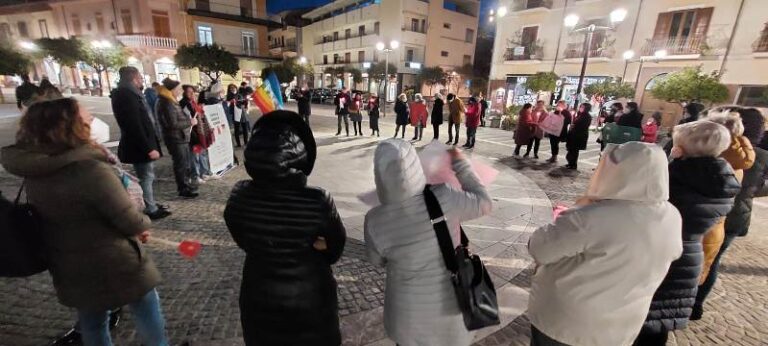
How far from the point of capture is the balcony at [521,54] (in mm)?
22203

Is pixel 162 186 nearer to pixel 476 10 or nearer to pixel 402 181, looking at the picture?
pixel 402 181

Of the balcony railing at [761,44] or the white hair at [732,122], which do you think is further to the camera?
the balcony railing at [761,44]

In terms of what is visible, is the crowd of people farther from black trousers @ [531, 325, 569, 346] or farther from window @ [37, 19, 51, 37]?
window @ [37, 19, 51, 37]

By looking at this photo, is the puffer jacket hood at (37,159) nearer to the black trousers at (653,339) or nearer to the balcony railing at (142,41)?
the black trousers at (653,339)

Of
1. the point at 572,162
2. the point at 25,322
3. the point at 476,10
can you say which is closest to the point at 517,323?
the point at 25,322

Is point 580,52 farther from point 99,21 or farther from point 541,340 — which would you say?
point 99,21

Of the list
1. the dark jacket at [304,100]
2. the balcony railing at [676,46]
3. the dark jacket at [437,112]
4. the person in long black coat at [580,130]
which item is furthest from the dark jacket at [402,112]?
the balcony railing at [676,46]

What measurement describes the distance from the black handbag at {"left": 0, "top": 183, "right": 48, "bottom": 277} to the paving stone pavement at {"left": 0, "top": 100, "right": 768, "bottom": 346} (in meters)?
1.09

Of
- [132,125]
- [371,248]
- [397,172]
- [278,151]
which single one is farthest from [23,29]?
[397,172]

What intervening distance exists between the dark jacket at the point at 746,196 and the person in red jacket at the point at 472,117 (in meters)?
7.04

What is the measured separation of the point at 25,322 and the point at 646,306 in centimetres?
439

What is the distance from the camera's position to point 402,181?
149 cm

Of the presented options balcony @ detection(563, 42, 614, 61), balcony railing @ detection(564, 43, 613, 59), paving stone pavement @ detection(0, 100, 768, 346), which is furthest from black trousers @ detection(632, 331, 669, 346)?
balcony railing @ detection(564, 43, 613, 59)

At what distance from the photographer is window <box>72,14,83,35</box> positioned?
2965 cm
